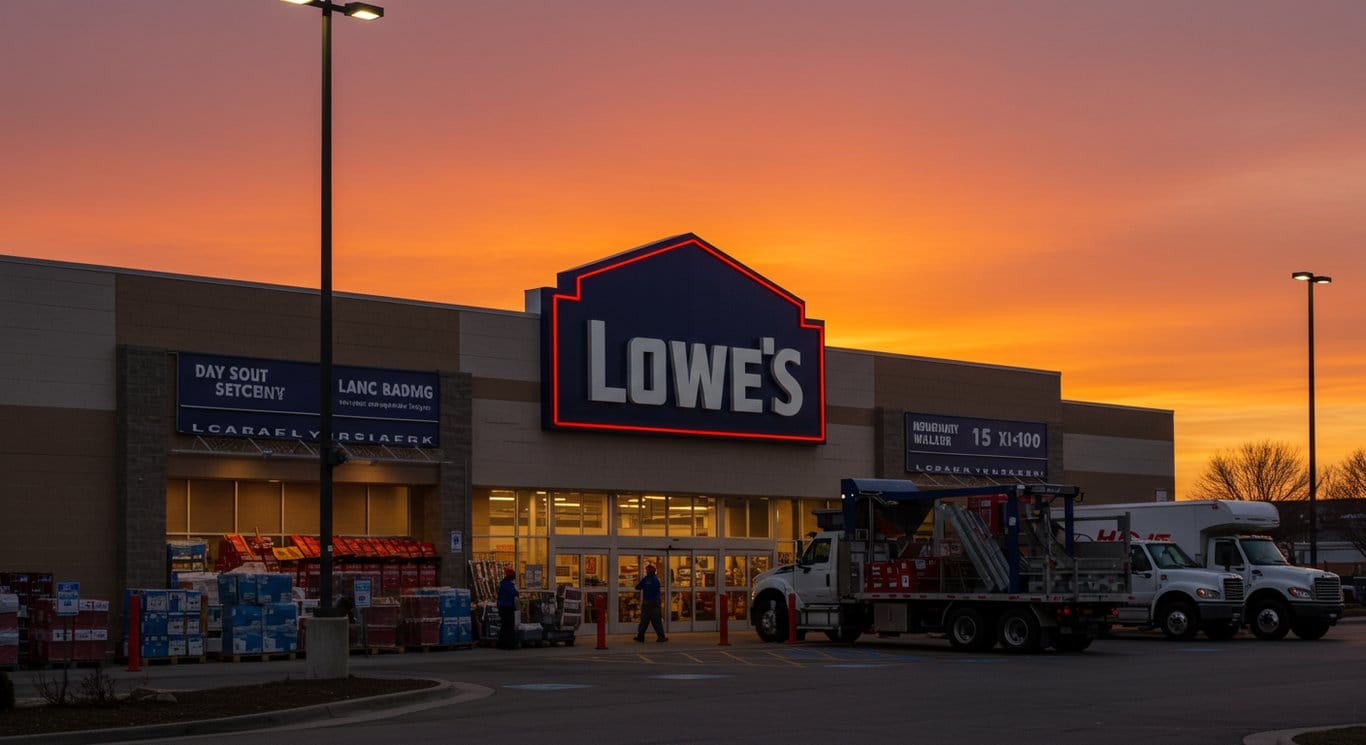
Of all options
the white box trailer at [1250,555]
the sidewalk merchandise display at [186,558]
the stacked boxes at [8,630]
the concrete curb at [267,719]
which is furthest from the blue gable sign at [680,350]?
the concrete curb at [267,719]

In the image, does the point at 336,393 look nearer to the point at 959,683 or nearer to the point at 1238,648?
the point at 959,683

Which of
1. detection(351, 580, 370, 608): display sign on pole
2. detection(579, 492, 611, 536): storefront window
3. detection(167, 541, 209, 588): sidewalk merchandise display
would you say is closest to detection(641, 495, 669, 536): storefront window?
detection(579, 492, 611, 536): storefront window

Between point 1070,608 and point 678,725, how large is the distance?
51.9ft

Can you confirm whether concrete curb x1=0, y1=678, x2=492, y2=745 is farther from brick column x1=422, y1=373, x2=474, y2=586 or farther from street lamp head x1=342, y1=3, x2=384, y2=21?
brick column x1=422, y1=373, x2=474, y2=586

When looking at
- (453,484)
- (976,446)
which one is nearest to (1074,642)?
(453,484)

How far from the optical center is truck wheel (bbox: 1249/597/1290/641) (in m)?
38.0

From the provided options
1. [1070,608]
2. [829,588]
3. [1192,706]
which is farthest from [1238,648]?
[1192,706]

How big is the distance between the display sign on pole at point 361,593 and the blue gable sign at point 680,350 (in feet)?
22.1

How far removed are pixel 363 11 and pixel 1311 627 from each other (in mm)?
24986

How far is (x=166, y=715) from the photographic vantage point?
60.7 ft

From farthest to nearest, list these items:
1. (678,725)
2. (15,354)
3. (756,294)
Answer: (756,294) < (15,354) < (678,725)

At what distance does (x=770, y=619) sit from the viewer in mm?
37688

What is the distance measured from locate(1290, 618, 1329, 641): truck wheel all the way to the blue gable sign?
12.2 metres

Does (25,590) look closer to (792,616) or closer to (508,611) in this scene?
(508,611)
